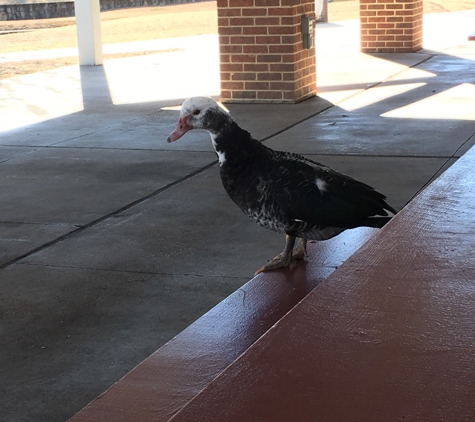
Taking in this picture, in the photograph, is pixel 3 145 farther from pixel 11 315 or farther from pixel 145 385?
pixel 145 385

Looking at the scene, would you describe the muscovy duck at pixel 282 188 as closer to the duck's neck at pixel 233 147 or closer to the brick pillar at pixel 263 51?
the duck's neck at pixel 233 147

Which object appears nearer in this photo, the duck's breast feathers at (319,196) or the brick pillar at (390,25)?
the duck's breast feathers at (319,196)

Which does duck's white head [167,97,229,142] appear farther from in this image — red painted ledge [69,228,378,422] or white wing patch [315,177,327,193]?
red painted ledge [69,228,378,422]

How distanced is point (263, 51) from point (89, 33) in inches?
214

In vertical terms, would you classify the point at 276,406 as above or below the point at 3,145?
above

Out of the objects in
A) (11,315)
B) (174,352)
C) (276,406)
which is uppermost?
(276,406)

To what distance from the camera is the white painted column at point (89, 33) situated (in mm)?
13984

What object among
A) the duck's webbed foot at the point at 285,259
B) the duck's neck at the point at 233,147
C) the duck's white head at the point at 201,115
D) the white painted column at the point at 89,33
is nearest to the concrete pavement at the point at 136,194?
the duck's webbed foot at the point at 285,259

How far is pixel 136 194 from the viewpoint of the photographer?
19.3ft

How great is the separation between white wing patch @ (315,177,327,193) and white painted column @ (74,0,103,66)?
1133 cm

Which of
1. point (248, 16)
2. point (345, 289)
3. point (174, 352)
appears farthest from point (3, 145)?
point (345, 289)

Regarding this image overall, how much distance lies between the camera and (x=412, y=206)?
8.62ft

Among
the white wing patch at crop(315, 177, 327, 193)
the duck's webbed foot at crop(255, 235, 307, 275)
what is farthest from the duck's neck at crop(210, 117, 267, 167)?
the duck's webbed foot at crop(255, 235, 307, 275)

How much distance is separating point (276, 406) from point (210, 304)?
7.94 feet
